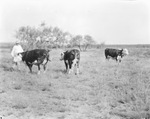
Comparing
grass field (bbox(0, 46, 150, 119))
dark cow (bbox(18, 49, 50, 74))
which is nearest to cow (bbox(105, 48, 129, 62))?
dark cow (bbox(18, 49, 50, 74))

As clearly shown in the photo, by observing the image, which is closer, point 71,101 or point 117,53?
point 71,101

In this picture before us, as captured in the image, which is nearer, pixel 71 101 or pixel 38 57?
pixel 71 101

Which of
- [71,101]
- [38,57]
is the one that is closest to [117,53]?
[38,57]

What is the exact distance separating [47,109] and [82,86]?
2833 millimetres

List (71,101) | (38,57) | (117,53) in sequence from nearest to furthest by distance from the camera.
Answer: (71,101) < (38,57) < (117,53)

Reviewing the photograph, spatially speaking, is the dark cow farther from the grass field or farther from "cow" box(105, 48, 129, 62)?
"cow" box(105, 48, 129, 62)

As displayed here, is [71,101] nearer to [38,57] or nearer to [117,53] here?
[38,57]

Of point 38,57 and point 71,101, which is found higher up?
point 38,57

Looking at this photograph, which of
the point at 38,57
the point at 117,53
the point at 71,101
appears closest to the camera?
the point at 71,101

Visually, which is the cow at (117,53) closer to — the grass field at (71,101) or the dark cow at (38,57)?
the dark cow at (38,57)

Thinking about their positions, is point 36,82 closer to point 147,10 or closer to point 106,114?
point 106,114

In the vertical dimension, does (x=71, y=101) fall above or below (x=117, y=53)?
below

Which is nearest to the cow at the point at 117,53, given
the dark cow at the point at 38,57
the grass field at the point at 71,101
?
the dark cow at the point at 38,57

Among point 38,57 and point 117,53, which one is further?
point 117,53
